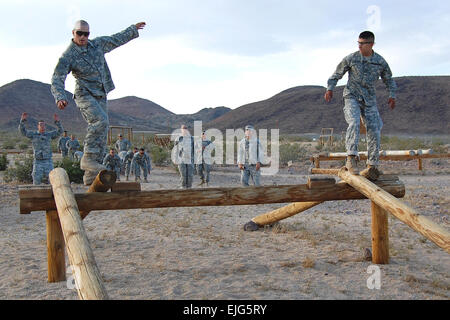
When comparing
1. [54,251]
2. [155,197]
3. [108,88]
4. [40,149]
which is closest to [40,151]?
[40,149]

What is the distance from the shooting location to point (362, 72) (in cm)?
545

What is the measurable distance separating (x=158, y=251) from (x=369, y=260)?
8.50ft

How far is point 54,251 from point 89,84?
1.75 m

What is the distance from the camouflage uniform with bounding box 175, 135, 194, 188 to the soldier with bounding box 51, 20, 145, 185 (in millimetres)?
6567

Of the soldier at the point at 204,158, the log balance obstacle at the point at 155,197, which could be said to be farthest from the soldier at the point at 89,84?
the soldier at the point at 204,158

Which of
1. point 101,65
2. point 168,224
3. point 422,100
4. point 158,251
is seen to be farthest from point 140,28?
point 422,100

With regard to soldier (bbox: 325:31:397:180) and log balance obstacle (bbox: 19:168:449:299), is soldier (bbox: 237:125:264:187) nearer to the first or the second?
soldier (bbox: 325:31:397:180)

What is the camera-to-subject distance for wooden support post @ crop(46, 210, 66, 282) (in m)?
4.46

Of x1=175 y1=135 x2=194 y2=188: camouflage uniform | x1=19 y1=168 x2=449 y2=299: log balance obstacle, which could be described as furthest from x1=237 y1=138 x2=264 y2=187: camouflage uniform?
x1=19 y1=168 x2=449 y2=299: log balance obstacle

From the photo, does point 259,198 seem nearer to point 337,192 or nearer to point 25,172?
point 337,192

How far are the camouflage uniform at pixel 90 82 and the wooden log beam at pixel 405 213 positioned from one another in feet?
8.94

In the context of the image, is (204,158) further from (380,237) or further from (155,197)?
(155,197)

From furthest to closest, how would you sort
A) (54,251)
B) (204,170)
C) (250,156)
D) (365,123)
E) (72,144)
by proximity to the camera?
(72,144), (204,170), (250,156), (365,123), (54,251)

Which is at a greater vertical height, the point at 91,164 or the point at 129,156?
the point at 129,156
